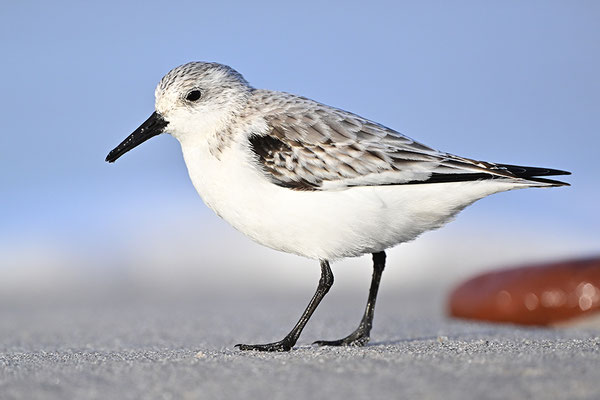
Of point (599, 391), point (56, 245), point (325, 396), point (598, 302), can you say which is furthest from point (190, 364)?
point (56, 245)

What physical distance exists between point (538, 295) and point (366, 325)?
2786 millimetres

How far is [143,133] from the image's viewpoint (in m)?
6.00

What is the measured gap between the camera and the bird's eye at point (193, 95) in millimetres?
5875

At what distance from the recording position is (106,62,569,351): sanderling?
5.27 meters

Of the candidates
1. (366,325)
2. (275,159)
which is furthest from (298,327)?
(275,159)

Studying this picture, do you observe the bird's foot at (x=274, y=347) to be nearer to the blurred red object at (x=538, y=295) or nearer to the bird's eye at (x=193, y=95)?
the bird's eye at (x=193, y=95)

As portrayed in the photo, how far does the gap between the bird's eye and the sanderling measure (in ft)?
1.05

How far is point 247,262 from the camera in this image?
17188mm

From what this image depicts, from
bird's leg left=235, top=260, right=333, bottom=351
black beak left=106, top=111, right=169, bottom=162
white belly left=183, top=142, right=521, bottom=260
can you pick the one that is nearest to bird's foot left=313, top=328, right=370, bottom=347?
bird's leg left=235, top=260, right=333, bottom=351

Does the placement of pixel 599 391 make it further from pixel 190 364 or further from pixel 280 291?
pixel 280 291

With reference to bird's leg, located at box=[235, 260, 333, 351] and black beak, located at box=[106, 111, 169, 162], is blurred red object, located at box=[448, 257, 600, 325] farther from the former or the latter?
black beak, located at box=[106, 111, 169, 162]

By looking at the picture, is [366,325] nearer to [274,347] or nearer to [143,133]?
[274,347]

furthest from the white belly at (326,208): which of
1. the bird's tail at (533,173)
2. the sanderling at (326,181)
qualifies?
the bird's tail at (533,173)

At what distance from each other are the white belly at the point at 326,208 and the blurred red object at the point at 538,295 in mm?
2980
